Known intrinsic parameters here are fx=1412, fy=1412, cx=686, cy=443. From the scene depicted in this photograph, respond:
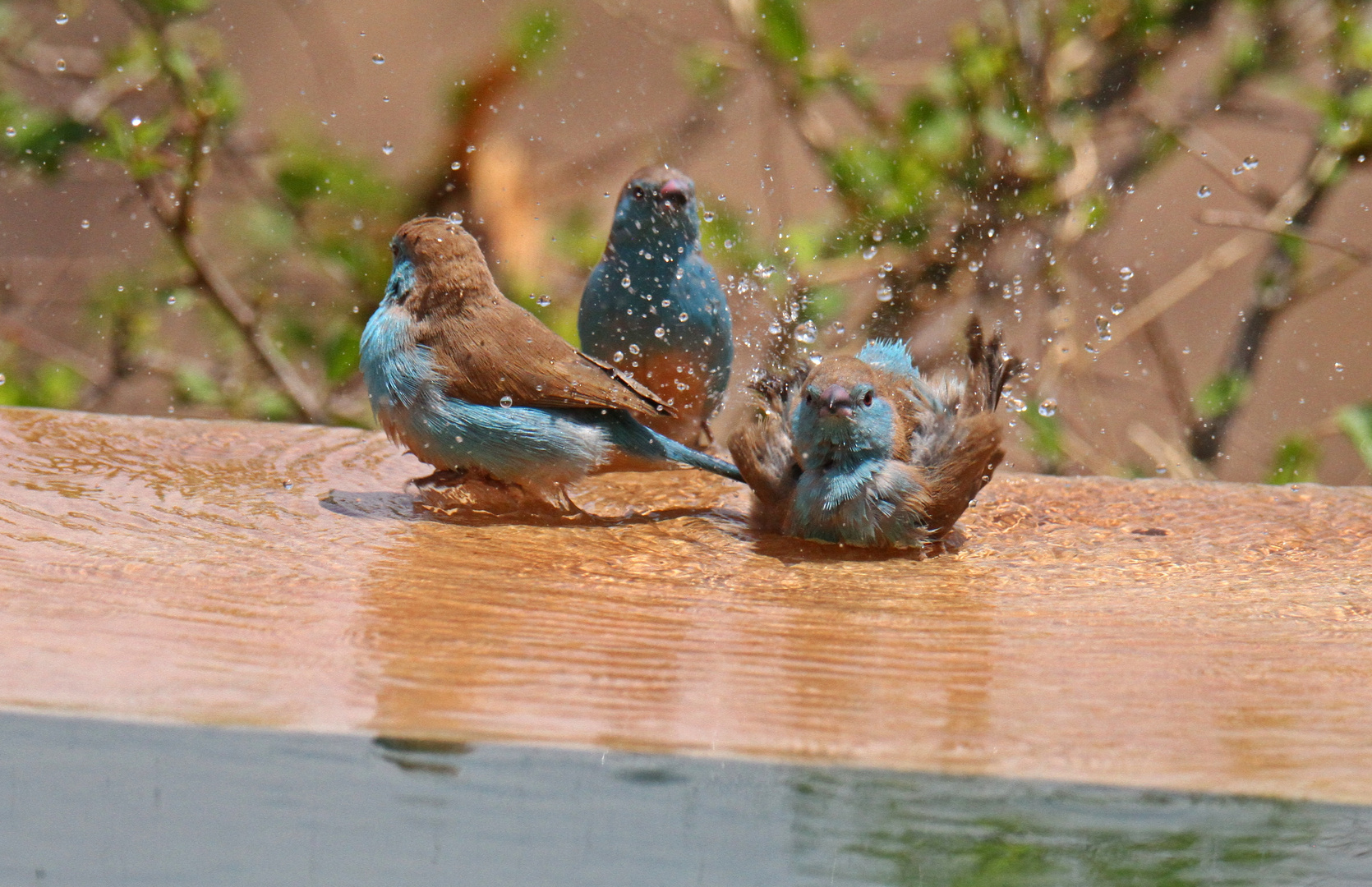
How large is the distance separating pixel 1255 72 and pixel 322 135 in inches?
134

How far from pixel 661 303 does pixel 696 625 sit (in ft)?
5.66

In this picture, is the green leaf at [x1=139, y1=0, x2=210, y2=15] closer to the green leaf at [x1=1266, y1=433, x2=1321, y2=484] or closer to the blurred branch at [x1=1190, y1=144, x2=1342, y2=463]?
the blurred branch at [x1=1190, y1=144, x2=1342, y2=463]

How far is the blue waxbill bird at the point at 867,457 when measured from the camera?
2439mm

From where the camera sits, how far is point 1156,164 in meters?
5.29

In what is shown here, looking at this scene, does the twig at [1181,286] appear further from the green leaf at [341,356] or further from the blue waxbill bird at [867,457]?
the blue waxbill bird at [867,457]

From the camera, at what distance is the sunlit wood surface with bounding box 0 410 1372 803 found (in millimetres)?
1286

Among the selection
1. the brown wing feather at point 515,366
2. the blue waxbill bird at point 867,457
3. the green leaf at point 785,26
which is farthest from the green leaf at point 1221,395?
the brown wing feather at point 515,366

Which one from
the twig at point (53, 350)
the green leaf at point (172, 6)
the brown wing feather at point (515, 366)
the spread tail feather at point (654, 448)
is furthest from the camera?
the twig at point (53, 350)

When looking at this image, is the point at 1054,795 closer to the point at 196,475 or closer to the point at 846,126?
the point at 196,475

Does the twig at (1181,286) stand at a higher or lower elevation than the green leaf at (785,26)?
lower

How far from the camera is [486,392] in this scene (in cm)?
261

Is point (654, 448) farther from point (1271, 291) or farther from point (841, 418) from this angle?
point (1271, 291)

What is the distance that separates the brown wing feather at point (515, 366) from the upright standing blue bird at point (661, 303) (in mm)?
636

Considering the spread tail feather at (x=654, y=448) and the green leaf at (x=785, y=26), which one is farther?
the green leaf at (x=785, y=26)
